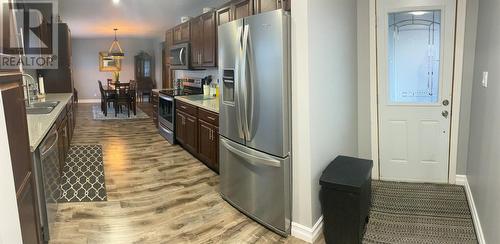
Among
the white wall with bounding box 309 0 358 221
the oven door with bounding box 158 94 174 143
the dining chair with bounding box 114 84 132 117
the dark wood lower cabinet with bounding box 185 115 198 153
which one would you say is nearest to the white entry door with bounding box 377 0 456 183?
the white wall with bounding box 309 0 358 221

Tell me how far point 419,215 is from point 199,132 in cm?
277

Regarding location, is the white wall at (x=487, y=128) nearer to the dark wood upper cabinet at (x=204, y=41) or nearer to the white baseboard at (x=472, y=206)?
the white baseboard at (x=472, y=206)

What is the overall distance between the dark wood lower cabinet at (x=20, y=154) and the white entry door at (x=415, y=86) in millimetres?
3287

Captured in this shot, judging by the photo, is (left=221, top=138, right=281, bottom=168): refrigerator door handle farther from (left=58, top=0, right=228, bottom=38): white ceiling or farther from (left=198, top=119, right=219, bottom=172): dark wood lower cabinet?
(left=58, top=0, right=228, bottom=38): white ceiling

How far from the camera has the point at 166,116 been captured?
6.09 m

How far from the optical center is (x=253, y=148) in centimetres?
278

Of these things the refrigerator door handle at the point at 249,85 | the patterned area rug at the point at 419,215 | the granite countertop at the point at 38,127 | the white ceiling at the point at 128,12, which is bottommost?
the patterned area rug at the point at 419,215

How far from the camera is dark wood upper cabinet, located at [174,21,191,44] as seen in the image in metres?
5.84

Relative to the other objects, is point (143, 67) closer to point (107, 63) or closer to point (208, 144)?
point (107, 63)

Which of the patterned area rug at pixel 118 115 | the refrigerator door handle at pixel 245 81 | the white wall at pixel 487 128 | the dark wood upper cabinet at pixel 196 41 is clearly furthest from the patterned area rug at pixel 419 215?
Answer: the patterned area rug at pixel 118 115

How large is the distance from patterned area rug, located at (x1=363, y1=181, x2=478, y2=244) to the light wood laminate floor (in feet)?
2.58

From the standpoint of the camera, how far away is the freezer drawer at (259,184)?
260 centimetres

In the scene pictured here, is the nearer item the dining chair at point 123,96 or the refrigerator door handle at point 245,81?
the refrigerator door handle at point 245,81

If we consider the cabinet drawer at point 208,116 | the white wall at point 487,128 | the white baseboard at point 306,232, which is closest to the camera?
the white wall at point 487,128
